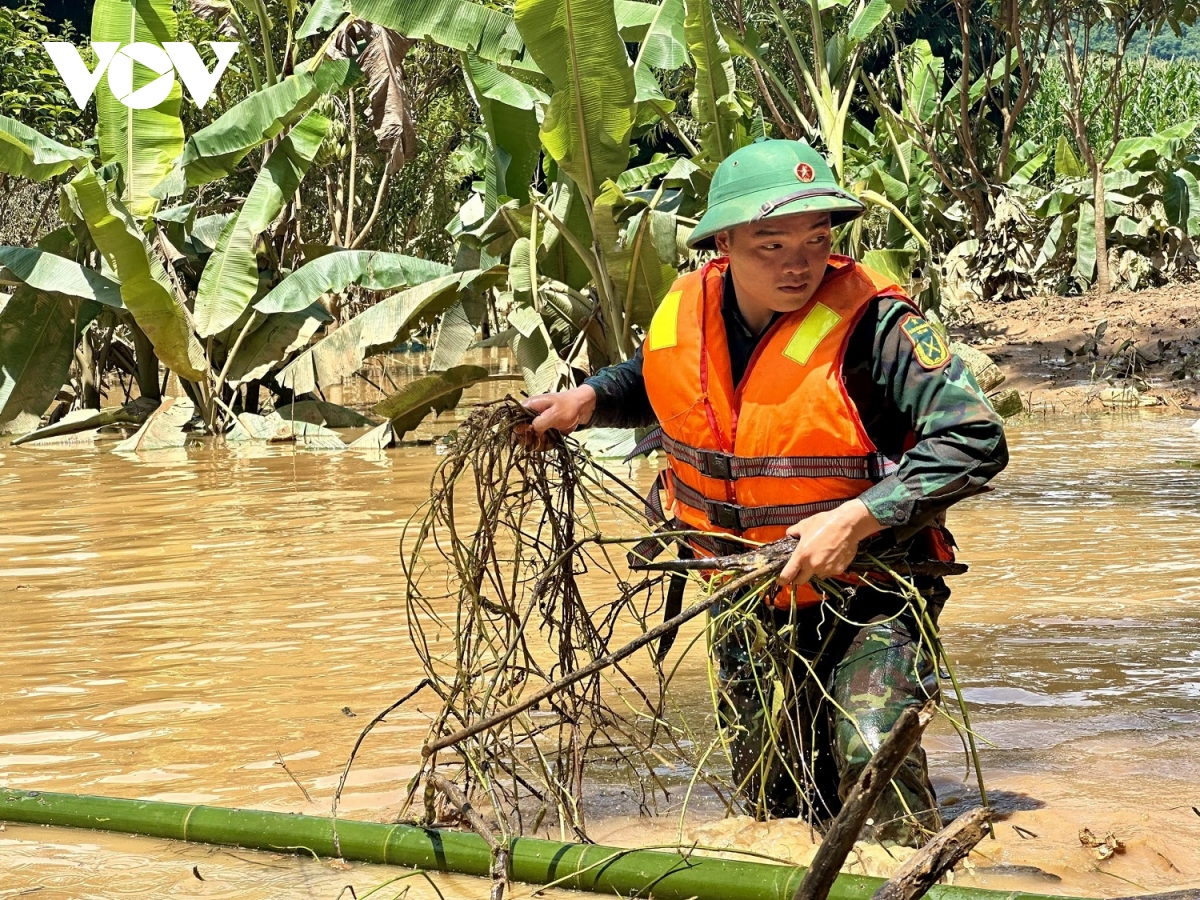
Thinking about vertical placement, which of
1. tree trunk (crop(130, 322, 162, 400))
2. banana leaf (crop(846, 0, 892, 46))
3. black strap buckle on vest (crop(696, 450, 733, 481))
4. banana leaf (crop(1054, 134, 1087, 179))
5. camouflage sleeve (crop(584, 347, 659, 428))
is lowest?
tree trunk (crop(130, 322, 162, 400))

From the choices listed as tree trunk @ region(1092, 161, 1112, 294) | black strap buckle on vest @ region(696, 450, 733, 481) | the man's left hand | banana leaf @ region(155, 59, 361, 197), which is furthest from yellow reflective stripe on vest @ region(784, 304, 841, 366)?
tree trunk @ region(1092, 161, 1112, 294)

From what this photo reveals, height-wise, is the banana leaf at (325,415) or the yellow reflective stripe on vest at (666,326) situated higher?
the yellow reflective stripe on vest at (666,326)

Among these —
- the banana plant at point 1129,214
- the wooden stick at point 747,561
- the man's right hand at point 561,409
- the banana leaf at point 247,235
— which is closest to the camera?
the wooden stick at point 747,561

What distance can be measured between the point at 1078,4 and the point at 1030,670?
40.5ft

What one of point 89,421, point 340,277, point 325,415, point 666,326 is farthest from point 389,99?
point 666,326

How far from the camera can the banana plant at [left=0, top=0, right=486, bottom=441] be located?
1126 cm

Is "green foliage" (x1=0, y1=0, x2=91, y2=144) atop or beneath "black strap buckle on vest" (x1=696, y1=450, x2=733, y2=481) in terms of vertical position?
atop

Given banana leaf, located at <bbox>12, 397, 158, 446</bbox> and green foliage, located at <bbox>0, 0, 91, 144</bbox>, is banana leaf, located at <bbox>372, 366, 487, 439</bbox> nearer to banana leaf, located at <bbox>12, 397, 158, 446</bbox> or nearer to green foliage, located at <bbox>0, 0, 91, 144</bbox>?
banana leaf, located at <bbox>12, 397, 158, 446</bbox>

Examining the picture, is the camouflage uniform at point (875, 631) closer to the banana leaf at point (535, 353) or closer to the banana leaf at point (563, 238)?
the banana leaf at point (535, 353)

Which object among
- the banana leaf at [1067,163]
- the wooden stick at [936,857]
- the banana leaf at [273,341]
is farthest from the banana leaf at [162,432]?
the banana leaf at [1067,163]

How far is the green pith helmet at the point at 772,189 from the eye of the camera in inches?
111

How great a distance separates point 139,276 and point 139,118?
1.35 meters

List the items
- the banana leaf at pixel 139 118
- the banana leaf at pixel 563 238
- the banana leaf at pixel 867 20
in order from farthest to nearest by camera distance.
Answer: the banana leaf at pixel 867 20
the banana leaf at pixel 139 118
the banana leaf at pixel 563 238

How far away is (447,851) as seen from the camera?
8.82 ft
